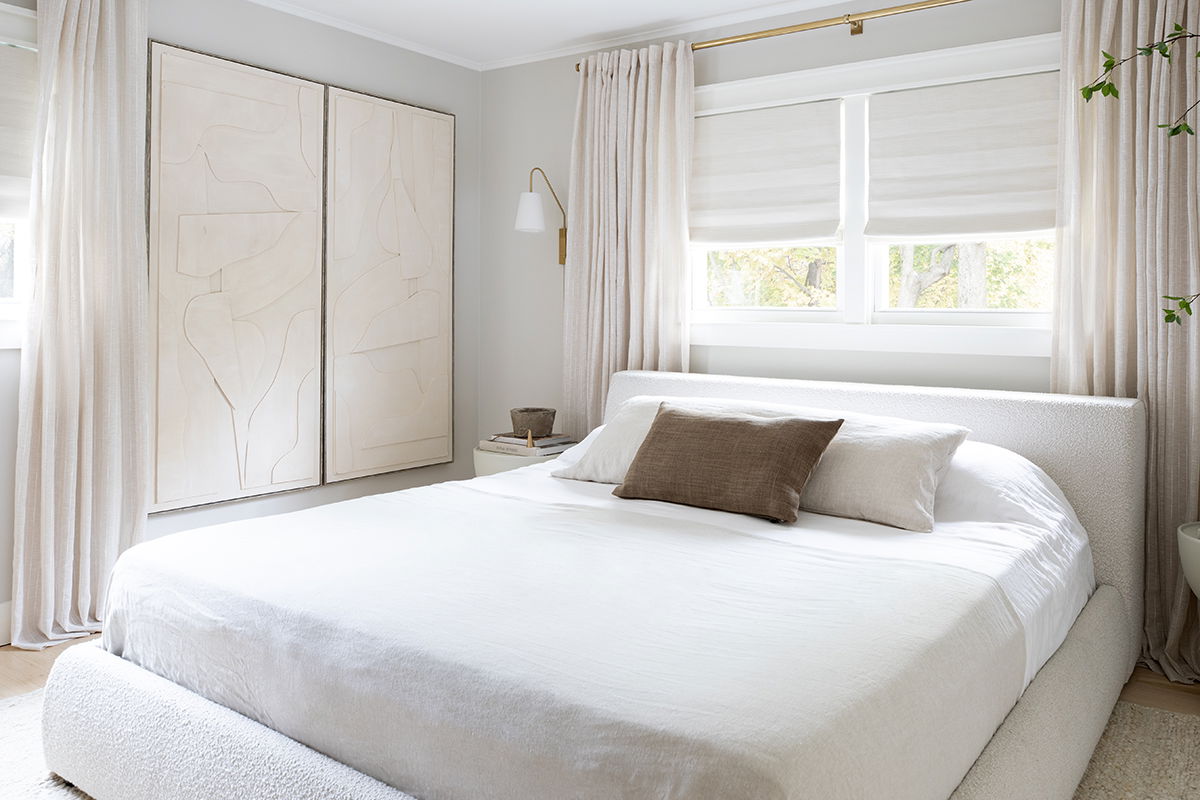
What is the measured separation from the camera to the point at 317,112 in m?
3.87

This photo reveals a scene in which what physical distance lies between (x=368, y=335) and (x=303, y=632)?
254 centimetres

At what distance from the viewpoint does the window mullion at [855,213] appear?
3559 mm

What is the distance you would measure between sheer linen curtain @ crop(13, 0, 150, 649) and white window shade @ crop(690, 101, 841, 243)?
219 cm

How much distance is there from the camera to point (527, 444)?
13.3 feet

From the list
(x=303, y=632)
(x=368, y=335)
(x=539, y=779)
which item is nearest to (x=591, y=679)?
(x=539, y=779)

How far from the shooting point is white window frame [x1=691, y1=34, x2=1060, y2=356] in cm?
323

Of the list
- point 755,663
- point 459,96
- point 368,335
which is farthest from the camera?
point 459,96

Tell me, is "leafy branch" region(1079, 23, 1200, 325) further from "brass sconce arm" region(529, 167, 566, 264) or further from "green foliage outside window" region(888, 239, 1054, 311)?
"brass sconce arm" region(529, 167, 566, 264)

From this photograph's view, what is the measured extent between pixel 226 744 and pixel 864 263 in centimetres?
279

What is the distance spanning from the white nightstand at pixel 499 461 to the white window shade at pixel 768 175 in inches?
46.7

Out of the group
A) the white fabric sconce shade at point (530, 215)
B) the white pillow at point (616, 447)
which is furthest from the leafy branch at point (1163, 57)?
the white fabric sconce shade at point (530, 215)

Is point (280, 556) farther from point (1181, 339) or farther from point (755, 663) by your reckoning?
point (1181, 339)

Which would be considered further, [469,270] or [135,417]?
[469,270]

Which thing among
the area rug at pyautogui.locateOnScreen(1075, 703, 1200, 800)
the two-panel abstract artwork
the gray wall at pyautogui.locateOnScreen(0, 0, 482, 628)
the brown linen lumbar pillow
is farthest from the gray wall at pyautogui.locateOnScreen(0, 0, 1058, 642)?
the area rug at pyautogui.locateOnScreen(1075, 703, 1200, 800)
